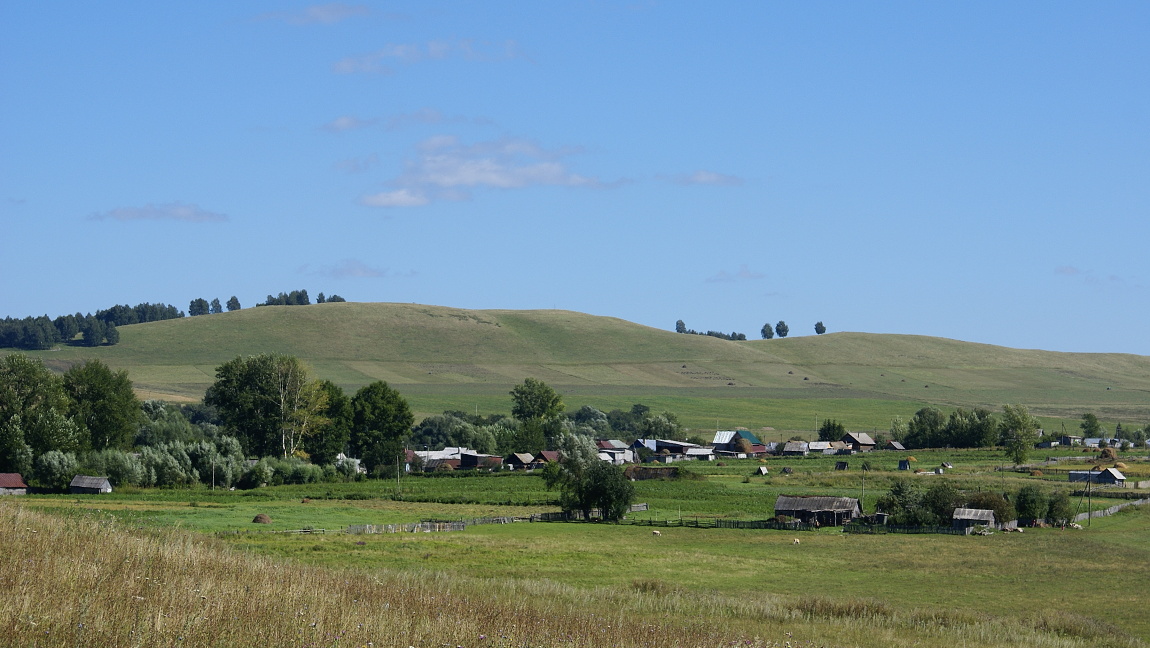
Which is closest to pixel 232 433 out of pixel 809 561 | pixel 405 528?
pixel 405 528

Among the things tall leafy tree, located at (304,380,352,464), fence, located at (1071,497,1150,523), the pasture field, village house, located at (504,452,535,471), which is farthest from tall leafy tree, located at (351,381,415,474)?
fence, located at (1071,497,1150,523)

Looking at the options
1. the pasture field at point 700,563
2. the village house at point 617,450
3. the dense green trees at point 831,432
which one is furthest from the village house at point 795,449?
the pasture field at point 700,563

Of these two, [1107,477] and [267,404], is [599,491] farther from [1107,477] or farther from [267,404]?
[1107,477]

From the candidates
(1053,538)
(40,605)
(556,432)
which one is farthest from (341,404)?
(40,605)

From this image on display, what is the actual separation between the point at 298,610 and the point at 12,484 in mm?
72433

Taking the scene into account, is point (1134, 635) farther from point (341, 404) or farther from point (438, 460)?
point (438, 460)

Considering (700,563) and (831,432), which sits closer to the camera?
(700,563)

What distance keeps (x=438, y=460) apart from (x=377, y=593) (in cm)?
10539

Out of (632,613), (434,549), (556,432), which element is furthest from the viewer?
(556,432)

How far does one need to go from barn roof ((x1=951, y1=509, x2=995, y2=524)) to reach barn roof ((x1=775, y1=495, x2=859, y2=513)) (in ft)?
20.6

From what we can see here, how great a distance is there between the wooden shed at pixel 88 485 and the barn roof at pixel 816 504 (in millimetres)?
45820

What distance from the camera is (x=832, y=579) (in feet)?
143

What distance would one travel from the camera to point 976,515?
6525cm

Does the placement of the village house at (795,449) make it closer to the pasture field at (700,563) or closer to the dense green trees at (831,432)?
the dense green trees at (831,432)
